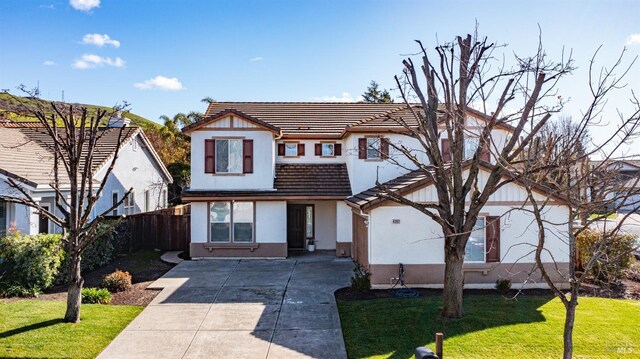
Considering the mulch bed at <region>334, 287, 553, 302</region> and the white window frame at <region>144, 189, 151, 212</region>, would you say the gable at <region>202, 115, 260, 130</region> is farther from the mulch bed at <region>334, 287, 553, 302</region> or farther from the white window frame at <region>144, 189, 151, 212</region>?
the white window frame at <region>144, 189, 151, 212</region>

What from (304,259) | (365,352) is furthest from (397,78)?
(304,259)

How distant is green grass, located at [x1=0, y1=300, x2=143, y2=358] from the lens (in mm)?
8617

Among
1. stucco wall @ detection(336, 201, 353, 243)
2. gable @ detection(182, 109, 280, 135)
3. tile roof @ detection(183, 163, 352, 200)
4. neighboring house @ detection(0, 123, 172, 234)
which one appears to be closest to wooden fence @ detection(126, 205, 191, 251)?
neighboring house @ detection(0, 123, 172, 234)

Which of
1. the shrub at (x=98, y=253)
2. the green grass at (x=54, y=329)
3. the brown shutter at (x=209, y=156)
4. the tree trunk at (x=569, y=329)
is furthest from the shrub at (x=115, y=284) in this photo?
the tree trunk at (x=569, y=329)

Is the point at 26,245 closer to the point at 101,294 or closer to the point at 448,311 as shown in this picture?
the point at 101,294

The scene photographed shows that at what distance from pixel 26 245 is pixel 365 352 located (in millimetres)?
10793

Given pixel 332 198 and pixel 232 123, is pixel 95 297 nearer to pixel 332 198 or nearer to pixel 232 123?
pixel 232 123

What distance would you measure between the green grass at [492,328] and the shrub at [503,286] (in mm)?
1046

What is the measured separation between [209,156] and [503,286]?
1253cm

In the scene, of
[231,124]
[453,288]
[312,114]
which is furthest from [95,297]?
[312,114]

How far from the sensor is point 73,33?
14.7 m

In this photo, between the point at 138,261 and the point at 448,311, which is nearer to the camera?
the point at 448,311

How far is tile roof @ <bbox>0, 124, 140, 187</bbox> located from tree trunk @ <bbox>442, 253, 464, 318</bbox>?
1023cm

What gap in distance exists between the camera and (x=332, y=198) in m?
18.8
